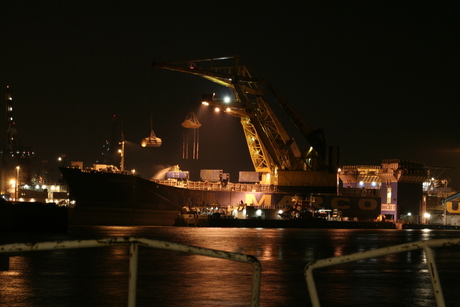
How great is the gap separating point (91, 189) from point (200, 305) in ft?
185

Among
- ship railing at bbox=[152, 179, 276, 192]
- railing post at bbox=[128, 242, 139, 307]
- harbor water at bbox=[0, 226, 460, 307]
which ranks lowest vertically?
harbor water at bbox=[0, 226, 460, 307]

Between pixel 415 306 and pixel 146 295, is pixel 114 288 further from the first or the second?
pixel 415 306

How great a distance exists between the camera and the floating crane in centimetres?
7738

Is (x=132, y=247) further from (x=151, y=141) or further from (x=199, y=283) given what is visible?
(x=151, y=141)

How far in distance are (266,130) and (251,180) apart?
659 centimetres

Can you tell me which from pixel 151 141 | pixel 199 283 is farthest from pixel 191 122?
pixel 199 283

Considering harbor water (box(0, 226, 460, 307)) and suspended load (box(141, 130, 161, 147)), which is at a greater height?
suspended load (box(141, 130, 161, 147))

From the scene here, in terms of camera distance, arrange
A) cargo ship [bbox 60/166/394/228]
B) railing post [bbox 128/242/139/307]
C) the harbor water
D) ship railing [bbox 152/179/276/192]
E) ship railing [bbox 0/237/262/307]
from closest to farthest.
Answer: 1. ship railing [bbox 0/237/262/307]
2. railing post [bbox 128/242/139/307]
3. the harbor water
4. cargo ship [bbox 60/166/394/228]
5. ship railing [bbox 152/179/276/192]

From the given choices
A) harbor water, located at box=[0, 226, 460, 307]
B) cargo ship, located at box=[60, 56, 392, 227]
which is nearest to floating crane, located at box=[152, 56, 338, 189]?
cargo ship, located at box=[60, 56, 392, 227]

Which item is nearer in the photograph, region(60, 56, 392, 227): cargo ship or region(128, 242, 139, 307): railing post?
region(128, 242, 139, 307): railing post

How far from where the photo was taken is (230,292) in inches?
547

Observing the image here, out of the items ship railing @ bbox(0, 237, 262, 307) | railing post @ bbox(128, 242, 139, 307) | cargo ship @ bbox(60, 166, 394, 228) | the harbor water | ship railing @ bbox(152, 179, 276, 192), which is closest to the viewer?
ship railing @ bbox(0, 237, 262, 307)

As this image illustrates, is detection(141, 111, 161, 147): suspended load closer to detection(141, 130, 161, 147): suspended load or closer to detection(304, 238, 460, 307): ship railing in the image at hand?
detection(141, 130, 161, 147): suspended load

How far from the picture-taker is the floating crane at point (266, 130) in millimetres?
77375
